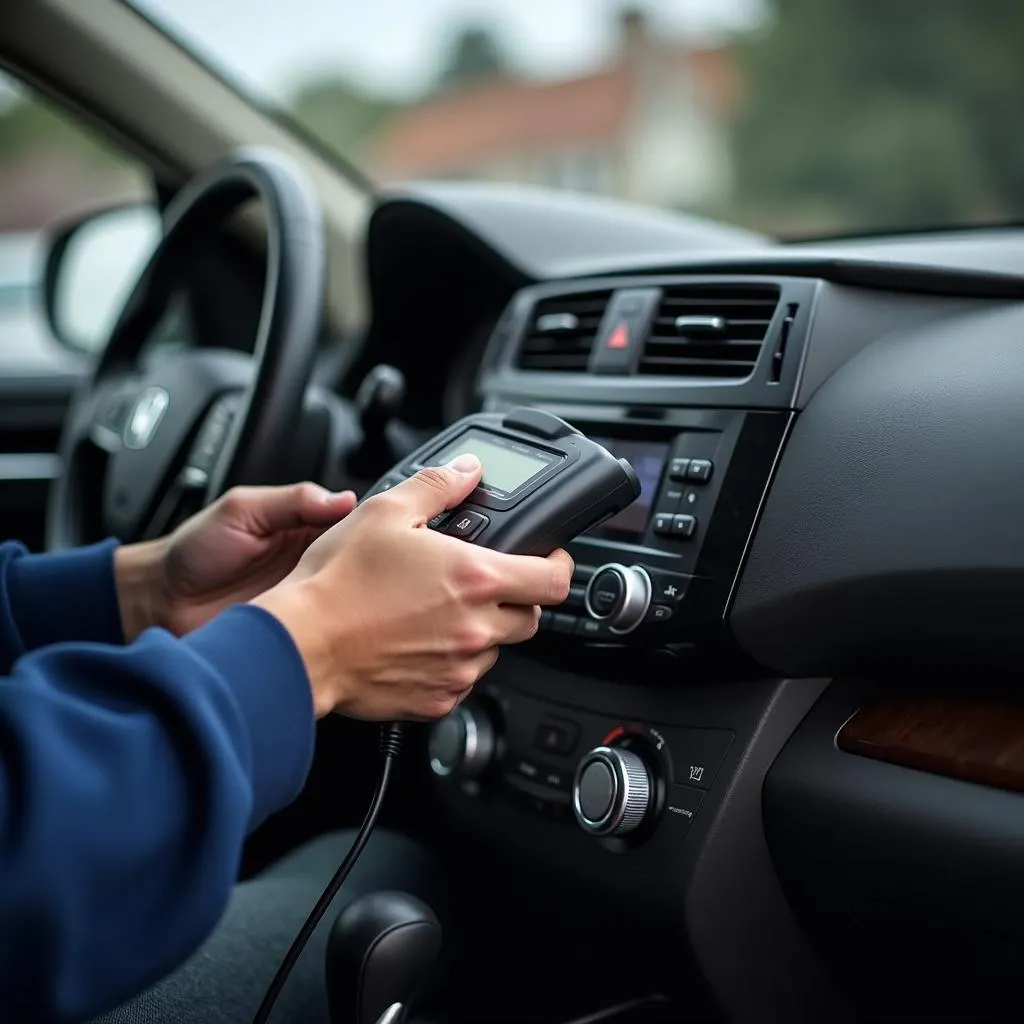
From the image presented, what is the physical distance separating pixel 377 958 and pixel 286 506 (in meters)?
0.36

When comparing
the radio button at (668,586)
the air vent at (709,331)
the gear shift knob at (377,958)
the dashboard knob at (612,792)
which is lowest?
the gear shift knob at (377,958)

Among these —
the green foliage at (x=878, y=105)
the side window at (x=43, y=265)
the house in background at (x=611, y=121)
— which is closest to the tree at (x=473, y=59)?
the house in background at (x=611, y=121)

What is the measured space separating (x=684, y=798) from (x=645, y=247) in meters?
0.76

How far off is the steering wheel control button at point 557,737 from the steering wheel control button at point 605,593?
16 centimetres

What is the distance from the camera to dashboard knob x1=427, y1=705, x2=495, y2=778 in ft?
3.91

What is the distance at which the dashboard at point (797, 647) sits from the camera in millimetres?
909

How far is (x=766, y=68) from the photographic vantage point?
1214 centimetres

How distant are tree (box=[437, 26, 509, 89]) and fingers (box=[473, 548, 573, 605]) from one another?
51.3 ft

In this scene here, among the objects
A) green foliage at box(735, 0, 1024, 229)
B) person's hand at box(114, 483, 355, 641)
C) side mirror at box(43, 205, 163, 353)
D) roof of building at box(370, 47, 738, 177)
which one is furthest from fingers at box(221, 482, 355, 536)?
roof of building at box(370, 47, 738, 177)

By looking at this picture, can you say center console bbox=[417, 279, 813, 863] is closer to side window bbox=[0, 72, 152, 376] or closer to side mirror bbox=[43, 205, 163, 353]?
side window bbox=[0, 72, 152, 376]

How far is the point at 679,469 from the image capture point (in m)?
1.05

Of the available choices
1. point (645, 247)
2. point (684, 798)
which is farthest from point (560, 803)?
point (645, 247)

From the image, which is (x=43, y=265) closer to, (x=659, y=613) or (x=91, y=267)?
(x=91, y=267)

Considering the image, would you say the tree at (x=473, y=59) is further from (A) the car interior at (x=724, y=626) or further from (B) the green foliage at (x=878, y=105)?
(A) the car interior at (x=724, y=626)
